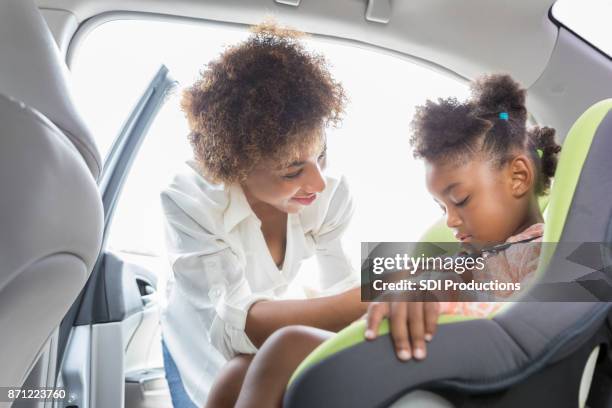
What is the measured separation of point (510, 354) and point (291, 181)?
0.59 metres

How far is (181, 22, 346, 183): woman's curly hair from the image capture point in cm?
102

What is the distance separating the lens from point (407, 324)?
47 centimetres

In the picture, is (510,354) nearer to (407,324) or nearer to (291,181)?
(407,324)

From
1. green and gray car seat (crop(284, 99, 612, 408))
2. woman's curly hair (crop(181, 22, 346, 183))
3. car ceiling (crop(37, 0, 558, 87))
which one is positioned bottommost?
green and gray car seat (crop(284, 99, 612, 408))

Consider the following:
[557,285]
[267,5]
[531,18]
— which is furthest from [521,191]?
[267,5]

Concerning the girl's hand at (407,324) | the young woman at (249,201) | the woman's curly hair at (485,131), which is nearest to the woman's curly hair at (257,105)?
the young woman at (249,201)

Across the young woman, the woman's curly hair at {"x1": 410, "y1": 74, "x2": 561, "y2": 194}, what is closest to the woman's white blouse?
the young woman

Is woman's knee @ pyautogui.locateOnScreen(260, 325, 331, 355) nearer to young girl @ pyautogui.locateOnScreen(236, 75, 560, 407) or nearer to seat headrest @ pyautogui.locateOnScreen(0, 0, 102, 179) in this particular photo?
young girl @ pyautogui.locateOnScreen(236, 75, 560, 407)

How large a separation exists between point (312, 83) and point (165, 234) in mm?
365

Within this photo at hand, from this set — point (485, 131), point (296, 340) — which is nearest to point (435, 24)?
point (485, 131)

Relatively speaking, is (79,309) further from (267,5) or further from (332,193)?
(267,5)

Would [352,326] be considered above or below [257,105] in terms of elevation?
below

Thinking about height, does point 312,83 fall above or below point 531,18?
below

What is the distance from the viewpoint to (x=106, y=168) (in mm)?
1157
